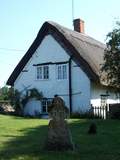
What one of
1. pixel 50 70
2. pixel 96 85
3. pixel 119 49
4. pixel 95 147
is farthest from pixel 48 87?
pixel 95 147

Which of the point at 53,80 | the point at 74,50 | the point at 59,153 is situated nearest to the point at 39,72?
the point at 53,80

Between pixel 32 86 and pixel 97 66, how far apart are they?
20.5 feet

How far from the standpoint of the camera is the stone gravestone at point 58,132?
12.9 meters

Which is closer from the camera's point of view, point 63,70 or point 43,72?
point 63,70

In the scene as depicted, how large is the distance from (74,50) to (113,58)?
476 cm

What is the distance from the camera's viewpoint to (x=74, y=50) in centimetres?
3534

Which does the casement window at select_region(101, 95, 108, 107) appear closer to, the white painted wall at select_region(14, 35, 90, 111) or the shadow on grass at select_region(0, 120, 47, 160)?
the white painted wall at select_region(14, 35, 90, 111)

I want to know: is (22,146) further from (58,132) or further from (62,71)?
(62,71)

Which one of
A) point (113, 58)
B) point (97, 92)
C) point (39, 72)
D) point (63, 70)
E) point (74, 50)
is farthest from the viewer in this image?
point (39, 72)

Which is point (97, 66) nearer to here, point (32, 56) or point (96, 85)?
point (96, 85)

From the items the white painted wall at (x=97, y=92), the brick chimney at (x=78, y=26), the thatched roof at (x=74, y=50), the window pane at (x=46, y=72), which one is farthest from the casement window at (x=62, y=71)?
the brick chimney at (x=78, y=26)

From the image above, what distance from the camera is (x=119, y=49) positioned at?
1219 inches

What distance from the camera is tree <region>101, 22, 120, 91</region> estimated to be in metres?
30.8

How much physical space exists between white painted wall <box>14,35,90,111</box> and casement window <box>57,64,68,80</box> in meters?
0.34
